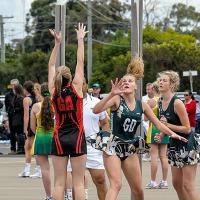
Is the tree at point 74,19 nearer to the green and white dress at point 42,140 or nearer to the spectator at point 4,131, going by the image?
the spectator at point 4,131

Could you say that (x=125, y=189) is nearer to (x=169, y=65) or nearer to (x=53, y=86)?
(x=53, y=86)

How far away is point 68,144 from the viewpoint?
11.0m

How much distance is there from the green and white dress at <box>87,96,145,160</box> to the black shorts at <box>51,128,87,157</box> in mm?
334

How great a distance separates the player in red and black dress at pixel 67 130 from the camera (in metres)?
11.0

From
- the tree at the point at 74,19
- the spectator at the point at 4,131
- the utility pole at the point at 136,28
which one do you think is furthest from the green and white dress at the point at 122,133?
the tree at the point at 74,19

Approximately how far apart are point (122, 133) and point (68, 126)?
2.26 feet

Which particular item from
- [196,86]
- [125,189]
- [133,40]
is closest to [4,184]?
[125,189]

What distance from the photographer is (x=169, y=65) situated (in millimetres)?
65062

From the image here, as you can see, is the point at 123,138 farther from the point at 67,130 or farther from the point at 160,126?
the point at 67,130

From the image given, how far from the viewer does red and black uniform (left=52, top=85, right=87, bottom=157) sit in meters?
11.0

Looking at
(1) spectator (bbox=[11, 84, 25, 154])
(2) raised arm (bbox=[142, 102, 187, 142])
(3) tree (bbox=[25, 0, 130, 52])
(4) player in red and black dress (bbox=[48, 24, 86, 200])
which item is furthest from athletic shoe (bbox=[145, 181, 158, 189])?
(3) tree (bbox=[25, 0, 130, 52])

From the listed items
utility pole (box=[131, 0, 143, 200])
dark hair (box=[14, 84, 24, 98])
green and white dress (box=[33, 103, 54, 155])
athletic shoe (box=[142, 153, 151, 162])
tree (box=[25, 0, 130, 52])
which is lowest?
athletic shoe (box=[142, 153, 151, 162])

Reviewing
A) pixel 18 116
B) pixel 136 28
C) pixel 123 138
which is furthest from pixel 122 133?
pixel 18 116

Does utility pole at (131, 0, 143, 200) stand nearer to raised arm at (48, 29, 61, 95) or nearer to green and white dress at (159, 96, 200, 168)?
green and white dress at (159, 96, 200, 168)
